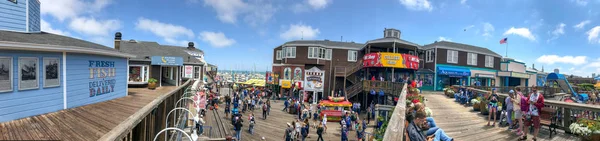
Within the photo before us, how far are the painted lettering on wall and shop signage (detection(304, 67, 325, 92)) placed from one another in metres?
20.0

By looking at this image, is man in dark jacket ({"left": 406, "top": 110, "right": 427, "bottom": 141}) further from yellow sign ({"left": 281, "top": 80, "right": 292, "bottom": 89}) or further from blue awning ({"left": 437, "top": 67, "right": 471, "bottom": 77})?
blue awning ({"left": 437, "top": 67, "right": 471, "bottom": 77})

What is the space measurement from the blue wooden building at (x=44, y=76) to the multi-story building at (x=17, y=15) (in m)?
1.48

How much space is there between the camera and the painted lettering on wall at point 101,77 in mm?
11367

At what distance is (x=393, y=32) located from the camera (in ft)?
113

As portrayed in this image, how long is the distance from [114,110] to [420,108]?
1098 cm

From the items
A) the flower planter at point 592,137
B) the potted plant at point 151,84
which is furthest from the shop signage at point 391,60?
the flower planter at point 592,137

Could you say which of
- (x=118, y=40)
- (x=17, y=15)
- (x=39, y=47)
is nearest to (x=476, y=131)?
(x=39, y=47)

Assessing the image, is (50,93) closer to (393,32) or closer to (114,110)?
(114,110)

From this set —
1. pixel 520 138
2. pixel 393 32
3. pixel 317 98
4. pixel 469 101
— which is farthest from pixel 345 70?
pixel 520 138

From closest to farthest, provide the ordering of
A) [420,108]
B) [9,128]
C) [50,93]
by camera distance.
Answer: [420,108], [9,128], [50,93]

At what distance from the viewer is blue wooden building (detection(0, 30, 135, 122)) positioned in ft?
24.0

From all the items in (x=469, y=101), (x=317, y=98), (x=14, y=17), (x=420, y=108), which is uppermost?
(x=14, y=17)

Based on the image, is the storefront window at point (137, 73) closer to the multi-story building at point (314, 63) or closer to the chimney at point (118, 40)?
the chimney at point (118, 40)

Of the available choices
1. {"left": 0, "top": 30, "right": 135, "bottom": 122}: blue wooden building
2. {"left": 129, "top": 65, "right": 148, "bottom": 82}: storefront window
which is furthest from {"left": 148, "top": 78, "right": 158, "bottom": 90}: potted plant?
{"left": 0, "top": 30, "right": 135, "bottom": 122}: blue wooden building
